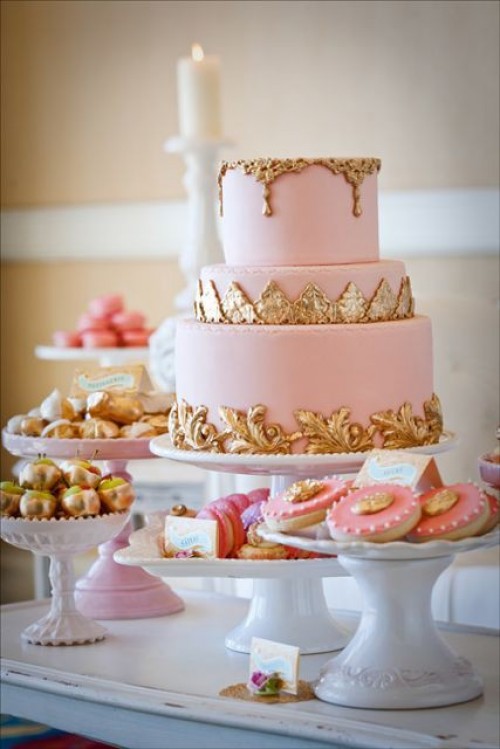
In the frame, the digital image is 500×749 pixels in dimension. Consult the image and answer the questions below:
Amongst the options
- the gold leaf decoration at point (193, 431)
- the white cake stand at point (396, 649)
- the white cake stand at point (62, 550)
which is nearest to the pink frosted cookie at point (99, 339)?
the white cake stand at point (62, 550)

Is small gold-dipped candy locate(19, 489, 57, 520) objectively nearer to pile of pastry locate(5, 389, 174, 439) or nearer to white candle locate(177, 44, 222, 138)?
pile of pastry locate(5, 389, 174, 439)

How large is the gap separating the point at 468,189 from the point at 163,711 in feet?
5.97

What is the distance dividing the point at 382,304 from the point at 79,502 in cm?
52

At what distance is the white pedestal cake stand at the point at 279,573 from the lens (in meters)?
1.81

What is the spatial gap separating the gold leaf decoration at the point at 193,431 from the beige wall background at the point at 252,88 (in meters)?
1.49

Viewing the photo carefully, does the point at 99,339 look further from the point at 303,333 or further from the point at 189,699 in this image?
the point at 189,699

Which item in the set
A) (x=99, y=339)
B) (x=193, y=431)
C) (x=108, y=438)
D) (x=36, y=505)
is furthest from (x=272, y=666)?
(x=99, y=339)

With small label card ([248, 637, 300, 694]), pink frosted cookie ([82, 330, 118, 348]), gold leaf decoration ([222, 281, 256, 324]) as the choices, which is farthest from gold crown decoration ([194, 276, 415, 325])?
pink frosted cookie ([82, 330, 118, 348])

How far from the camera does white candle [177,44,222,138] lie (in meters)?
3.26

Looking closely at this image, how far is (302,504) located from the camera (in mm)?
1733

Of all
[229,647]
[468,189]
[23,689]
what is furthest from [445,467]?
[23,689]

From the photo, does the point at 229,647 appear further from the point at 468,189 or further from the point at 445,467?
the point at 468,189

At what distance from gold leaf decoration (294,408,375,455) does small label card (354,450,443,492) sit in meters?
0.08

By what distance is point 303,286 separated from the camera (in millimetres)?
1909
